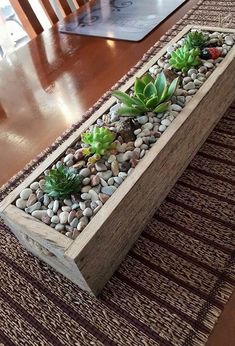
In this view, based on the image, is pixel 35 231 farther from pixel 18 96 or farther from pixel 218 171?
pixel 18 96

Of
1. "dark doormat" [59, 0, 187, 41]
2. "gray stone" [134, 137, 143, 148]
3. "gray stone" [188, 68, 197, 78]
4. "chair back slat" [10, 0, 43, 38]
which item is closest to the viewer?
"gray stone" [134, 137, 143, 148]

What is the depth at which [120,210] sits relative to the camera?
0.54m

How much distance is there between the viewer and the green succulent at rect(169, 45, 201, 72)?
2.43 ft

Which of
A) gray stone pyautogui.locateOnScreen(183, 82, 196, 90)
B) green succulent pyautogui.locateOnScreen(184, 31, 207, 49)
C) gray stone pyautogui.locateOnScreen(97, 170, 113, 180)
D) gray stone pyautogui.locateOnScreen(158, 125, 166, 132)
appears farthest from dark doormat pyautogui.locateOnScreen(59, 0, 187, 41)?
gray stone pyautogui.locateOnScreen(97, 170, 113, 180)

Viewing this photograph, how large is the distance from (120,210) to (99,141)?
0.14 m

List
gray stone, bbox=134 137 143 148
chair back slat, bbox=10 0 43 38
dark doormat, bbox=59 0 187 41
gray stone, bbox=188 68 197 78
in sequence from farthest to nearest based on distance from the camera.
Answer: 1. chair back slat, bbox=10 0 43 38
2. dark doormat, bbox=59 0 187 41
3. gray stone, bbox=188 68 197 78
4. gray stone, bbox=134 137 143 148

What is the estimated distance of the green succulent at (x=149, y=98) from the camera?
65cm

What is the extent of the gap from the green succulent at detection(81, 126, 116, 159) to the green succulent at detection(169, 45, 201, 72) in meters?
0.26

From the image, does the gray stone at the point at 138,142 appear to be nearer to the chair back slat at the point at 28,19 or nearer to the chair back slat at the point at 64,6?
the chair back slat at the point at 28,19

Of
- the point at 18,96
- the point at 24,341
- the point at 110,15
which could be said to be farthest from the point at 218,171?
the point at 110,15

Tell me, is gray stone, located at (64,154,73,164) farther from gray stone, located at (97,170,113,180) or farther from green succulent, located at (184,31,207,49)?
green succulent, located at (184,31,207,49)

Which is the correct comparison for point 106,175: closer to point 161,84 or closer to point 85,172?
point 85,172

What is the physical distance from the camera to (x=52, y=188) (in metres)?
0.56

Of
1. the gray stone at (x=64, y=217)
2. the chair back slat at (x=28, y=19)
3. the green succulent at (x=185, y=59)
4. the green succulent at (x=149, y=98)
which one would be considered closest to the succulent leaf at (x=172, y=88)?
the green succulent at (x=149, y=98)
